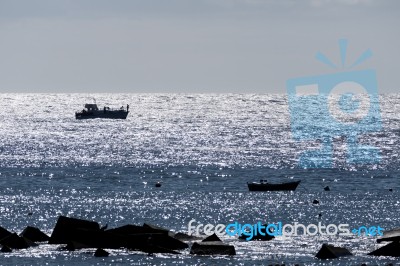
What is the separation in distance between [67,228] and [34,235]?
10.6 feet

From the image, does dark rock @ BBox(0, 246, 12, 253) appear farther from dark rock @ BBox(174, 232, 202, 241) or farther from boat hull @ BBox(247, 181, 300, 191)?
boat hull @ BBox(247, 181, 300, 191)

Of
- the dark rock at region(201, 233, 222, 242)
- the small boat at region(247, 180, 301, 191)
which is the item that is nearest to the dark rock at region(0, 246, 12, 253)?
the dark rock at region(201, 233, 222, 242)

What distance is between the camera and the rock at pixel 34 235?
8794 cm

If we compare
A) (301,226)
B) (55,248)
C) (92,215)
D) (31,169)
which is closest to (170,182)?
(31,169)

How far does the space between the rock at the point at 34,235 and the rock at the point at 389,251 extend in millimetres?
26418

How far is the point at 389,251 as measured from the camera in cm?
8175

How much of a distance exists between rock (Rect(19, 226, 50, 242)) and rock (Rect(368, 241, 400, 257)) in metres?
26.4

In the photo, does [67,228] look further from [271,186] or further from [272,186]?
[272,186]

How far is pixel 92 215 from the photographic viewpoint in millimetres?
111812

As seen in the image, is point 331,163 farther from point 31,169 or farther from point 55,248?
point 55,248

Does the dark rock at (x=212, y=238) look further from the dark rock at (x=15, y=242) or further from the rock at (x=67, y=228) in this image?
the dark rock at (x=15, y=242)

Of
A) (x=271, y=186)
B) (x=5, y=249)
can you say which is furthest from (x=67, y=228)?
(x=271, y=186)

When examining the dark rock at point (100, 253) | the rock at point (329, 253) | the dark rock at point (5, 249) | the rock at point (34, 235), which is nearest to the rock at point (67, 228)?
the rock at point (34, 235)

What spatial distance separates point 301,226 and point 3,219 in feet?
95.6
